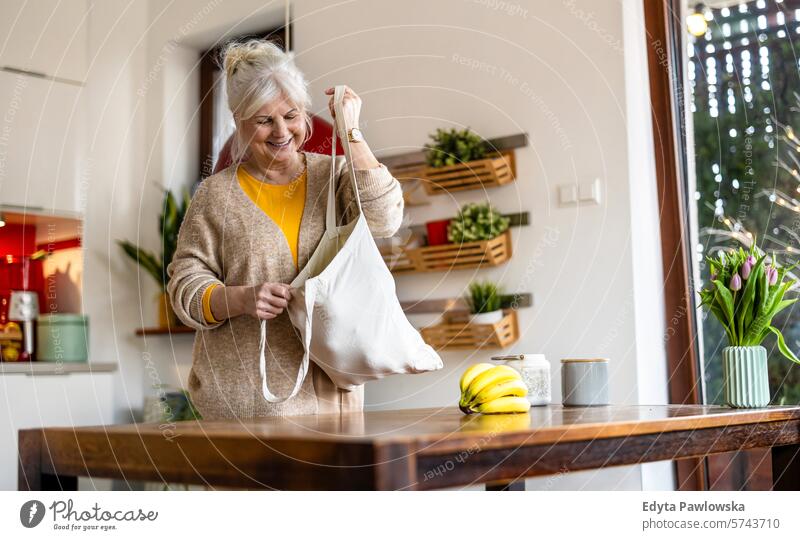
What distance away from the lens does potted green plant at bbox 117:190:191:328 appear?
3285mm

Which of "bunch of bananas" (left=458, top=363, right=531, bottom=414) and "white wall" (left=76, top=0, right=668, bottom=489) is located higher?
"white wall" (left=76, top=0, right=668, bottom=489)

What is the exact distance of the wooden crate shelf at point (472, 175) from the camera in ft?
8.08

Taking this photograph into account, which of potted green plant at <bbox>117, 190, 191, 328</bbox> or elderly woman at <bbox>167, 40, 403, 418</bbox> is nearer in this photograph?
elderly woman at <bbox>167, 40, 403, 418</bbox>

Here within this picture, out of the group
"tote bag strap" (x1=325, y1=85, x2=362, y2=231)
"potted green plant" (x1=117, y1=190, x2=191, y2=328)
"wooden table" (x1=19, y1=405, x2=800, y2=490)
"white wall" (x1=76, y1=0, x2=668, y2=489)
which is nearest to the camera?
"wooden table" (x1=19, y1=405, x2=800, y2=490)

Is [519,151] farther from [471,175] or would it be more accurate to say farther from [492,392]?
[492,392]

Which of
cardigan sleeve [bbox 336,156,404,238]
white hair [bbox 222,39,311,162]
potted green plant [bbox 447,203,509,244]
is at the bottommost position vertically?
cardigan sleeve [bbox 336,156,404,238]

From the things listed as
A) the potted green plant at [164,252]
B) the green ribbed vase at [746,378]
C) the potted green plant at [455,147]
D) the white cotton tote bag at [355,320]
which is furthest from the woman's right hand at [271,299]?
the potted green plant at [164,252]

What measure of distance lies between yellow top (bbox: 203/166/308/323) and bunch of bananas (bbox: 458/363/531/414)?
35cm

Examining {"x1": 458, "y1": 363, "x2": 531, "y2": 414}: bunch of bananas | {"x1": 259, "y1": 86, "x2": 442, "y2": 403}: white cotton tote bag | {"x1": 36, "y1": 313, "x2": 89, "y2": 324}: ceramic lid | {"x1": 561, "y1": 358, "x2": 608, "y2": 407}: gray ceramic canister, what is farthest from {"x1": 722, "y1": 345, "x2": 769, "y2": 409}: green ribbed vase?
{"x1": 36, "y1": 313, "x2": 89, "y2": 324}: ceramic lid

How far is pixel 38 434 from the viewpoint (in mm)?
1003

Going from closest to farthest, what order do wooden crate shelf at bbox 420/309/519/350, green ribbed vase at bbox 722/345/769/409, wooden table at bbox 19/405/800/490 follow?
1. wooden table at bbox 19/405/800/490
2. green ribbed vase at bbox 722/345/769/409
3. wooden crate shelf at bbox 420/309/519/350

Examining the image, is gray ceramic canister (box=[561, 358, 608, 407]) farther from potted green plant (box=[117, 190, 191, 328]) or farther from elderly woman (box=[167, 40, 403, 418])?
potted green plant (box=[117, 190, 191, 328])

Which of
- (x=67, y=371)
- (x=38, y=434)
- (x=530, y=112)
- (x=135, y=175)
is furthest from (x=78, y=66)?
(x=38, y=434)
